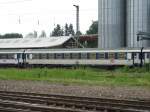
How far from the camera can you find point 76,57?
170 ft

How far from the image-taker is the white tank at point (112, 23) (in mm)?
66312

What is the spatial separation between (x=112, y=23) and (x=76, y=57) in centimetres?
1698

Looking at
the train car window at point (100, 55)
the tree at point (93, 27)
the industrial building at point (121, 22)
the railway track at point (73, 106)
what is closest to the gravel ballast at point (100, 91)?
the railway track at point (73, 106)

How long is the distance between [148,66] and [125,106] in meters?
28.1

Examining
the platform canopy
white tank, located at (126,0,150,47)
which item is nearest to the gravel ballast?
white tank, located at (126,0,150,47)

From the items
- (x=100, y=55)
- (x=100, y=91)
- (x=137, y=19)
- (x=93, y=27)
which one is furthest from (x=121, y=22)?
(x=93, y=27)

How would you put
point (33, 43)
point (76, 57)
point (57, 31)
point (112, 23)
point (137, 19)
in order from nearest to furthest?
1. point (76, 57)
2. point (137, 19)
3. point (112, 23)
4. point (33, 43)
5. point (57, 31)

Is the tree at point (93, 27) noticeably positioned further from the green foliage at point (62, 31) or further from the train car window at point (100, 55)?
the train car window at point (100, 55)

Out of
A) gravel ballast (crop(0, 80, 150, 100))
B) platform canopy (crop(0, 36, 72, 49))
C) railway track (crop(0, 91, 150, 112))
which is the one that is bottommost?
gravel ballast (crop(0, 80, 150, 100))

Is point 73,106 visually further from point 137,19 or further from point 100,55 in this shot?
point 137,19

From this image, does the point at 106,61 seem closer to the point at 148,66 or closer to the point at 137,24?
the point at 148,66

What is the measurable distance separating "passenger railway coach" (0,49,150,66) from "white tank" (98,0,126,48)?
15.2 metres

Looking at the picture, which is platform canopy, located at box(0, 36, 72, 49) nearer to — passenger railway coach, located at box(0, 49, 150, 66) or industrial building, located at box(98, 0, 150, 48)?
industrial building, located at box(98, 0, 150, 48)

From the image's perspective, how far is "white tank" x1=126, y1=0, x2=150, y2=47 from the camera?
2544 inches
